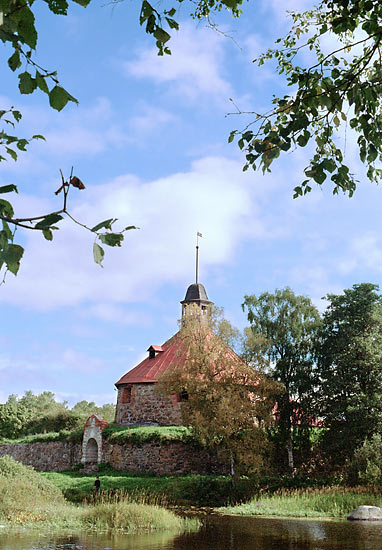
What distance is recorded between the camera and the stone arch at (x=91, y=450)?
29.9 metres

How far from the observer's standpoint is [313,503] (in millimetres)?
17891

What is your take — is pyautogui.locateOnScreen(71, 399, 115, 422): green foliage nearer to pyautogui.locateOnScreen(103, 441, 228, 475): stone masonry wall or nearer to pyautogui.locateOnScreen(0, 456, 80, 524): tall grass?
pyautogui.locateOnScreen(103, 441, 228, 475): stone masonry wall

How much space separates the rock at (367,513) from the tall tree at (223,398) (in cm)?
567

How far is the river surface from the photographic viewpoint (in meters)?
10.7

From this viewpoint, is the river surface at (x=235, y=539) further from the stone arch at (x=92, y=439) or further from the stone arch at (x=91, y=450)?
the stone arch at (x=91, y=450)

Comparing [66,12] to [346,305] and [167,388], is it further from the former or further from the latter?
[346,305]

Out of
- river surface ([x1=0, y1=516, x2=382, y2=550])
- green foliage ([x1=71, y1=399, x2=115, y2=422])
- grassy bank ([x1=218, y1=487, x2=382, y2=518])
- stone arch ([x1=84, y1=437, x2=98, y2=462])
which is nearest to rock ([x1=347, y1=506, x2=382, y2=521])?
river surface ([x1=0, y1=516, x2=382, y2=550])

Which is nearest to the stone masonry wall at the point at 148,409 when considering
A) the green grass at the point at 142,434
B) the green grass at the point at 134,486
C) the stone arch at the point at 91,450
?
the green grass at the point at 142,434

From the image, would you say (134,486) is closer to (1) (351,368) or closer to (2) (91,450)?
(2) (91,450)

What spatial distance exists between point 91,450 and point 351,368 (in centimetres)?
1633

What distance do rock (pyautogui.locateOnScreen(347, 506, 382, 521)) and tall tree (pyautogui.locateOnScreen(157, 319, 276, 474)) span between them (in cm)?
567

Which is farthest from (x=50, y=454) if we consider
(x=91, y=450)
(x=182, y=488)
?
(x=182, y=488)

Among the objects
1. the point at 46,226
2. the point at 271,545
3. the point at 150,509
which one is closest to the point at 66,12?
the point at 46,226

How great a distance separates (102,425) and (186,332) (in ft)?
33.6
